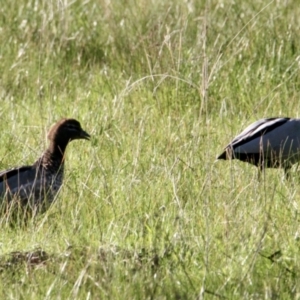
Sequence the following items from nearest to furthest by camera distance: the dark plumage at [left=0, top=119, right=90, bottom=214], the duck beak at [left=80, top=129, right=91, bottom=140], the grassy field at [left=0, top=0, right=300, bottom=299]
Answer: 1. the grassy field at [left=0, top=0, right=300, bottom=299]
2. the dark plumage at [left=0, top=119, right=90, bottom=214]
3. the duck beak at [left=80, top=129, right=91, bottom=140]

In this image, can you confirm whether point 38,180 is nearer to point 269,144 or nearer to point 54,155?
point 54,155

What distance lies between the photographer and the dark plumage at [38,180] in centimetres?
585

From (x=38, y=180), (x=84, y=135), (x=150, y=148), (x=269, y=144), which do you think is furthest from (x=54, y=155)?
(x=269, y=144)

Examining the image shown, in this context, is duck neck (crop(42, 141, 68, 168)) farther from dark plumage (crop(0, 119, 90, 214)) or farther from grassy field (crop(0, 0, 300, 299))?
grassy field (crop(0, 0, 300, 299))

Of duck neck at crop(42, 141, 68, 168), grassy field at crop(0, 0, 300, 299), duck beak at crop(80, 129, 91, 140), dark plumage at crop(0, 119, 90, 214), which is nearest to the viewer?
grassy field at crop(0, 0, 300, 299)

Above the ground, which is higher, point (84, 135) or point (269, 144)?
point (84, 135)

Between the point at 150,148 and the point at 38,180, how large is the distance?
2.99 ft

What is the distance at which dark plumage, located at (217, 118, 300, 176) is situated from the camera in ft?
21.4

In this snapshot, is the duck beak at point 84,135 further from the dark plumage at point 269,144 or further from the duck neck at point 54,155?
the dark plumage at point 269,144

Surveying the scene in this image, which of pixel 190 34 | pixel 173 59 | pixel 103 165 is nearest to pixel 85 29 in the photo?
pixel 190 34

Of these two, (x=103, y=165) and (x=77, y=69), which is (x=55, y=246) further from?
(x=77, y=69)

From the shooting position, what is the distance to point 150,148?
6.73 m

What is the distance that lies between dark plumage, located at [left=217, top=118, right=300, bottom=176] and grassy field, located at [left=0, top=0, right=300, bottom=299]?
0.08 m

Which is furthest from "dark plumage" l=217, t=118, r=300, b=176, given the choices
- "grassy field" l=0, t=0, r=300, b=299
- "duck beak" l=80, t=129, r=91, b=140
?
"duck beak" l=80, t=129, r=91, b=140
